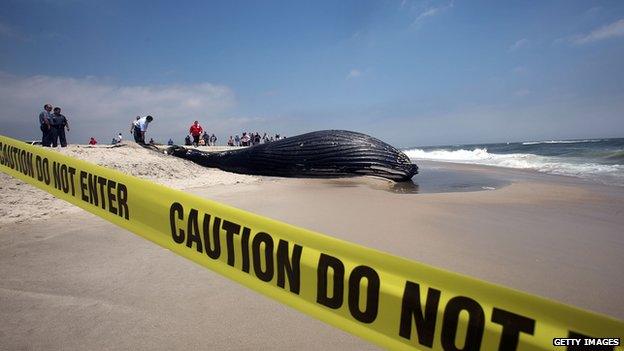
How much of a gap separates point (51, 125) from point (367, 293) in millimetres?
11931

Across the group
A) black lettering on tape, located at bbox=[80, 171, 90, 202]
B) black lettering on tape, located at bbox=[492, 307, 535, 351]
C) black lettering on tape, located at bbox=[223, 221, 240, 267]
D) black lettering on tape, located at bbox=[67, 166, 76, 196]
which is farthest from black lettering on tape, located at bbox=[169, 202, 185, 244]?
black lettering on tape, located at bbox=[492, 307, 535, 351]

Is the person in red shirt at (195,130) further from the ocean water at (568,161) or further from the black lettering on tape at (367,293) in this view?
the black lettering on tape at (367,293)

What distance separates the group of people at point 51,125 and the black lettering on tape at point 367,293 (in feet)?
38.3

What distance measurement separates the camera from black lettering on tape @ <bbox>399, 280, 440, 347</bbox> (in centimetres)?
99

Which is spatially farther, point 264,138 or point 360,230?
point 264,138

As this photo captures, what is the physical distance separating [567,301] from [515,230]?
1.58m

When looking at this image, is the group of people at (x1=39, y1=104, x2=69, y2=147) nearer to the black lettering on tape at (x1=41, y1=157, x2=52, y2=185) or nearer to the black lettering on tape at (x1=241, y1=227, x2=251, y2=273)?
the black lettering on tape at (x1=41, y1=157, x2=52, y2=185)

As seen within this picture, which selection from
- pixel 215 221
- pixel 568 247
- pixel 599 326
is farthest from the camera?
pixel 568 247

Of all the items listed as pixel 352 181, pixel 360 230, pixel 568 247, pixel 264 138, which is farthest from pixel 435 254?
pixel 264 138

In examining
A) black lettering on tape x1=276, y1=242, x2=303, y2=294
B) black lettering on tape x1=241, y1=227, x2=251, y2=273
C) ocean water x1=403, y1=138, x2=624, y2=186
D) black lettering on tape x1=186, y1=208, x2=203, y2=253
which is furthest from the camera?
ocean water x1=403, y1=138, x2=624, y2=186

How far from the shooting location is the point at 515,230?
3.49m

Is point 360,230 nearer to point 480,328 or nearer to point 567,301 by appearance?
point 567,301

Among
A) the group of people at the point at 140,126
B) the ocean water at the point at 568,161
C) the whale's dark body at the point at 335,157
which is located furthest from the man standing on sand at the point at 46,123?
the ocean water at the point at 568,161

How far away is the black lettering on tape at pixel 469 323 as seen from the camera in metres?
0.93
